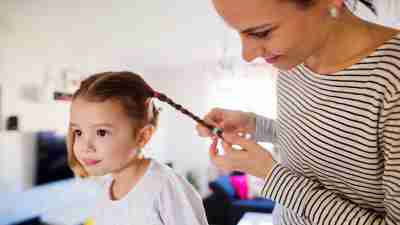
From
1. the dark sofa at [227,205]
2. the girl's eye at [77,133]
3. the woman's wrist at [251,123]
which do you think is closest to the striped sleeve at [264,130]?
the woman's wrist at [251,123]

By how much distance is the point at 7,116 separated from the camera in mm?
2457

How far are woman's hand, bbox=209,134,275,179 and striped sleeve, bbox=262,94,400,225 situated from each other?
1.0 inches

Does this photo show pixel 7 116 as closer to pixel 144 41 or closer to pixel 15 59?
pixel 15 59

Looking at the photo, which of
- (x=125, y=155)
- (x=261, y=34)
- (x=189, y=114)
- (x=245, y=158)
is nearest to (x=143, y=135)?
(x=125, y=155)

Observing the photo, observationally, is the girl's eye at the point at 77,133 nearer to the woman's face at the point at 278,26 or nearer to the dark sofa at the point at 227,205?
the woman's face at the point at 278,26

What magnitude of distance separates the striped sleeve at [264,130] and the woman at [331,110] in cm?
21

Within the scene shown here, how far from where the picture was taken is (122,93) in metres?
0.77

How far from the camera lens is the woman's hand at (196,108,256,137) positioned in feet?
2.53

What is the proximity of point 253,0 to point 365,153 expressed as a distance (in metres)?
0.28

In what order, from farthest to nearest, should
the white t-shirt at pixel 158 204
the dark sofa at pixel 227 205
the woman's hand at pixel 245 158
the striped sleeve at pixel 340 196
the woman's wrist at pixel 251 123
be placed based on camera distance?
1. the dark sofa at pixel 227 205
2. the woman's wrist at pixel 251 123
3. the white t-shirt at pixel 158 204
4. the woman's hand at pixel 245 158
5. the striped sleeve at pixel 340 196

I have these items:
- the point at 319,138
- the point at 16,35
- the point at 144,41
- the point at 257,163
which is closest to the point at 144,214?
the point at 257,163

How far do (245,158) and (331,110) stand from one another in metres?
0.17

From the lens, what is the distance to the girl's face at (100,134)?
2.39ft

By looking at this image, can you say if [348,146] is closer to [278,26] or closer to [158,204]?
[278,26]
